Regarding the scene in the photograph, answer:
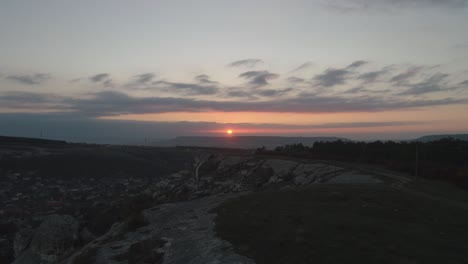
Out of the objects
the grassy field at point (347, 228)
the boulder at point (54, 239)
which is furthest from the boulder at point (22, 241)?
the grassy field at point (347, 228)

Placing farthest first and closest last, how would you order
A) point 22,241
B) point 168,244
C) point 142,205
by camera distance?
point 142,205
point 22,241
point 168,244

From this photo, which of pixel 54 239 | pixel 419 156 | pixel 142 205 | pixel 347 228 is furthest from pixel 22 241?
pixel 419 156

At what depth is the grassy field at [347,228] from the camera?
33.1ft

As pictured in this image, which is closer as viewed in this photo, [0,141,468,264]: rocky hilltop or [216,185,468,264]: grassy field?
[216,185,468,264]: grassy field

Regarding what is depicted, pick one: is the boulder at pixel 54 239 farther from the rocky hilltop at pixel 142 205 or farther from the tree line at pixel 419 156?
the tree line at pixel 419 156

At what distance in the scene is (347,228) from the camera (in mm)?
12469

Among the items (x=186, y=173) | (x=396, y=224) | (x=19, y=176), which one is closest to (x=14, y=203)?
(x=19, y=176)

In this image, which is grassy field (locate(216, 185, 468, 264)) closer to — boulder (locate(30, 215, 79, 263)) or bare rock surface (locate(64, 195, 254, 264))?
bare rock surface (locate(64, 195, 254, 264))

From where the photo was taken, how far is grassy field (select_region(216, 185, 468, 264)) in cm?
1008

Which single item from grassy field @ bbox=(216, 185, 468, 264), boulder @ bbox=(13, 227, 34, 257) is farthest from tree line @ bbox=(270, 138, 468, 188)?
boulder @ bbox=(13, 227, 34, 257)

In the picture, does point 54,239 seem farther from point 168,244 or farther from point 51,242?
point 168,244

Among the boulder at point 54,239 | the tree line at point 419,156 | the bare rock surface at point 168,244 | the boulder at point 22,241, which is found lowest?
the boulder at point 22,241

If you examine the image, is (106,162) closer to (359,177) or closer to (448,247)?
Answer: (359,177)

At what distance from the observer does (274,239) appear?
12117mm
